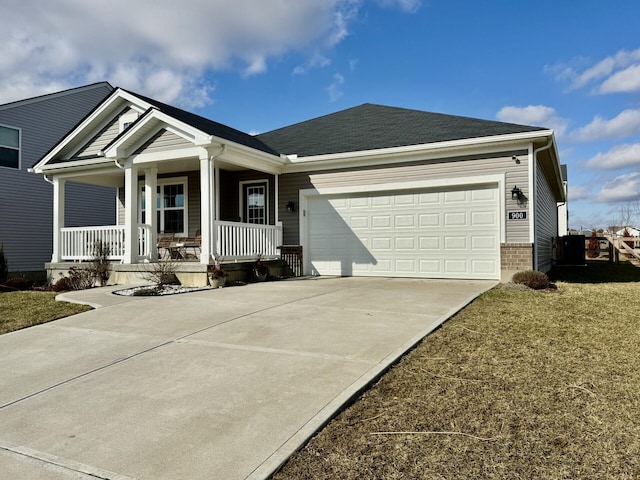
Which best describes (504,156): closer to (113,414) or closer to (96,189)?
(113,414)

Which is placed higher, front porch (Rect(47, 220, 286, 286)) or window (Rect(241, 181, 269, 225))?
window (Rect(241, 181, 269, 225))

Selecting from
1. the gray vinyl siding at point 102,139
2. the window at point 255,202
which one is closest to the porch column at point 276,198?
the window at point 255,202

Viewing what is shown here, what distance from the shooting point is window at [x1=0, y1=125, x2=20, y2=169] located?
16016 millimetres

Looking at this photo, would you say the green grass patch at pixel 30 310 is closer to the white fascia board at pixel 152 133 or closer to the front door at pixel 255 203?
the white fascia board at pixel 152 133

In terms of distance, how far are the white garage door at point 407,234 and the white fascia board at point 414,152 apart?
0.88 metres

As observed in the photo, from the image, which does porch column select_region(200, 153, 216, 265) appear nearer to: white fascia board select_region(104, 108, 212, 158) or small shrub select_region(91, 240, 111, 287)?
white fascia board select_region(104, 108, 212, 158)

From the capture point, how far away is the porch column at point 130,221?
36.6 feet

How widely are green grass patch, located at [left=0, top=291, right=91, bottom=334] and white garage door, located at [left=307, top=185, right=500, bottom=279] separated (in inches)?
260

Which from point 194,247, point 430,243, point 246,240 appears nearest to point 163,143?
point 246,240

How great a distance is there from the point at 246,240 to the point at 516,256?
6627 mm

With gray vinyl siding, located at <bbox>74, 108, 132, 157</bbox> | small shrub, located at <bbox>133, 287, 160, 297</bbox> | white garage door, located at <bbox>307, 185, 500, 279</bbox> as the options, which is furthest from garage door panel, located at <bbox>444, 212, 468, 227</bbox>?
gray vinyl siding, located at <bbox>74, 108, 132, 157</bbox>

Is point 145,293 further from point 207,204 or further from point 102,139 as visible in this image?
point 102,139

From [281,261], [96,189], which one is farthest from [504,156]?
[96,189]

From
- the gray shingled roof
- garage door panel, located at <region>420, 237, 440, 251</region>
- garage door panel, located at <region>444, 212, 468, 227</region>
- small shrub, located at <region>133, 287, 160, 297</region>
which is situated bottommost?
small shrub, located at <region>133, 287, 160, 297</region>
